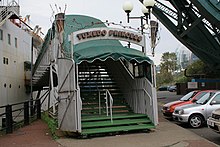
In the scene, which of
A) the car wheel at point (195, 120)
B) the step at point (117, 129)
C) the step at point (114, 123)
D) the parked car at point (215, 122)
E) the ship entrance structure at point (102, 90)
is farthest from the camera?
the car wheel at point (195, 120)

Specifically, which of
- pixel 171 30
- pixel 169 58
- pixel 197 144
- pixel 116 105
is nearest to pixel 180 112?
pixel 116 105

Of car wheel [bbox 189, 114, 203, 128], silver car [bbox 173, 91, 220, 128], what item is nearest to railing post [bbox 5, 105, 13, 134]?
silver car [bbox 173, 91, 220, 128]

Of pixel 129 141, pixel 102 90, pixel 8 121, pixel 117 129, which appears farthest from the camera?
pixel 102 90

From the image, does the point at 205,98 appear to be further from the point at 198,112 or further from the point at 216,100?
the point at 198,112

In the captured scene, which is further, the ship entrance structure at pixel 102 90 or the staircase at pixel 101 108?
the staircase at pixel 101 108

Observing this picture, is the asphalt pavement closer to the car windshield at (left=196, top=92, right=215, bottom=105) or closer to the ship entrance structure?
the ship entrance structure

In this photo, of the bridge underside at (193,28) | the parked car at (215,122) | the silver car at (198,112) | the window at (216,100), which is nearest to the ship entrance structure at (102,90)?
the silver car at (198,112)

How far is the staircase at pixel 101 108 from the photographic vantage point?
1089 cm

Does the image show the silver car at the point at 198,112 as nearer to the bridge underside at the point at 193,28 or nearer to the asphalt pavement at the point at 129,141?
the asphalt pavement at the point at 129,141

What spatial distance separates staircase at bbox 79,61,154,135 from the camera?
10.9 meters

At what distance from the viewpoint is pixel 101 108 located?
43.3 feet

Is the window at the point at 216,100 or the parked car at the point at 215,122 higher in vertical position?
the window at the point at 216,100

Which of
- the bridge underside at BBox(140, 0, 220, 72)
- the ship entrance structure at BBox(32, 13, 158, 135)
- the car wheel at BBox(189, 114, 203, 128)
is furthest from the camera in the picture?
the bridge underside at BBox(140, 0, 220, 72)

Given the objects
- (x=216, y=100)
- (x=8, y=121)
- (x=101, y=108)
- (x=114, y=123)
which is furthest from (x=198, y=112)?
(x=8, y=121)
